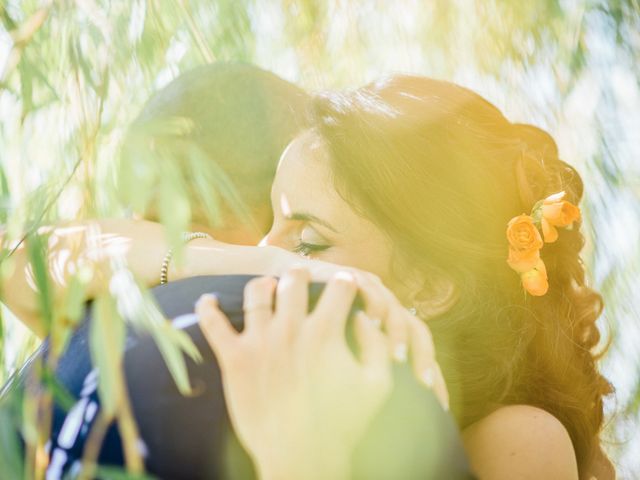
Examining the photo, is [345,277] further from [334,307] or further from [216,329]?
[216,329]

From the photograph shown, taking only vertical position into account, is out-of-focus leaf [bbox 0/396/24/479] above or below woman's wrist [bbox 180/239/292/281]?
above

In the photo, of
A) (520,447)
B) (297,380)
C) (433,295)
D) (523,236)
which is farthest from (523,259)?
(297,380)

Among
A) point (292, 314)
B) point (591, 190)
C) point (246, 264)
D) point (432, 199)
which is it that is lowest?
point (591, 190)

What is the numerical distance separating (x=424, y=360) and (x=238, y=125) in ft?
3.48

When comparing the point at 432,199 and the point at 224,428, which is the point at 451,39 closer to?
the point at 432,199

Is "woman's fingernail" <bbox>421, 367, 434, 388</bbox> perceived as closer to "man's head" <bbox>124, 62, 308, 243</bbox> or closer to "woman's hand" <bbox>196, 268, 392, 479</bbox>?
"woman's hand" <bbox>196, 268, 392, 479</bbox>

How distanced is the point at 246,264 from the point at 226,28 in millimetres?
729

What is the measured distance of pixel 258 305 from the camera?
3.31ft

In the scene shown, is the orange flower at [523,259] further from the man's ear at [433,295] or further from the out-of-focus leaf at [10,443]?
the out-of-focus leaf at [10,443]

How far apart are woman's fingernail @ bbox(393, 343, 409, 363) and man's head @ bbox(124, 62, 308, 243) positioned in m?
0.79

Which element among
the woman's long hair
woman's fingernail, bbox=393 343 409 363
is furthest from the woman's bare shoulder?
woman's fingernail, bbox=393 343 409 363

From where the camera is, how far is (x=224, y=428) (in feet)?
3.13

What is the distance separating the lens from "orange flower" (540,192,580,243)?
169cm

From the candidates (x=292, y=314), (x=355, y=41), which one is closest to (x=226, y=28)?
(x=355, y=41)
